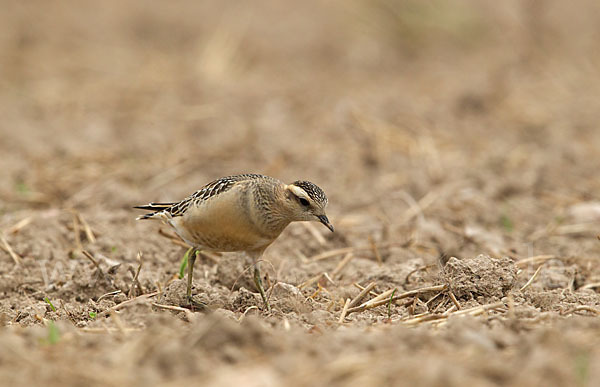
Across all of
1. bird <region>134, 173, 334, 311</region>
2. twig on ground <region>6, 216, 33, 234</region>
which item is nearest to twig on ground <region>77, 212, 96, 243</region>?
twig on ground <region>6, 216, 33, 234</region>

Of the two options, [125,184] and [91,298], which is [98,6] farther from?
[91,298]

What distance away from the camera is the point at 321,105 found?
37.7ft

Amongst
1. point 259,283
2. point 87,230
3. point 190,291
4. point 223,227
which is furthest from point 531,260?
point 87,230

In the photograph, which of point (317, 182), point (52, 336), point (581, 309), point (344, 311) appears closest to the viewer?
point (52, 336)

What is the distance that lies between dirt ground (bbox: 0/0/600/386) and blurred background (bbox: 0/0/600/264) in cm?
5

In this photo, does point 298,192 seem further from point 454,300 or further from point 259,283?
point 454,300

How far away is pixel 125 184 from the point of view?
8.52 m

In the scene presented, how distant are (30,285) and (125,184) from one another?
2740 millimetres

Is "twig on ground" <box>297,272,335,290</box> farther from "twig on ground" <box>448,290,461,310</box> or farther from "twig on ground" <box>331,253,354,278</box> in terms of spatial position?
"twig on ground" <box>448,290,461,310</box>

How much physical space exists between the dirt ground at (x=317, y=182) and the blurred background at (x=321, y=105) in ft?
0.15

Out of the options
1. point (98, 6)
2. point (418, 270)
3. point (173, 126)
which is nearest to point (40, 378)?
point (418, 270)

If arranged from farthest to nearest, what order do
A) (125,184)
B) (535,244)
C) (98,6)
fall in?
(98,6) → (125,184) → (535,244)

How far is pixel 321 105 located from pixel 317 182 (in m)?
2.85

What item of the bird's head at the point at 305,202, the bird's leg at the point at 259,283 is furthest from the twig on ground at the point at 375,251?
the bird's head at the point at 305,202
